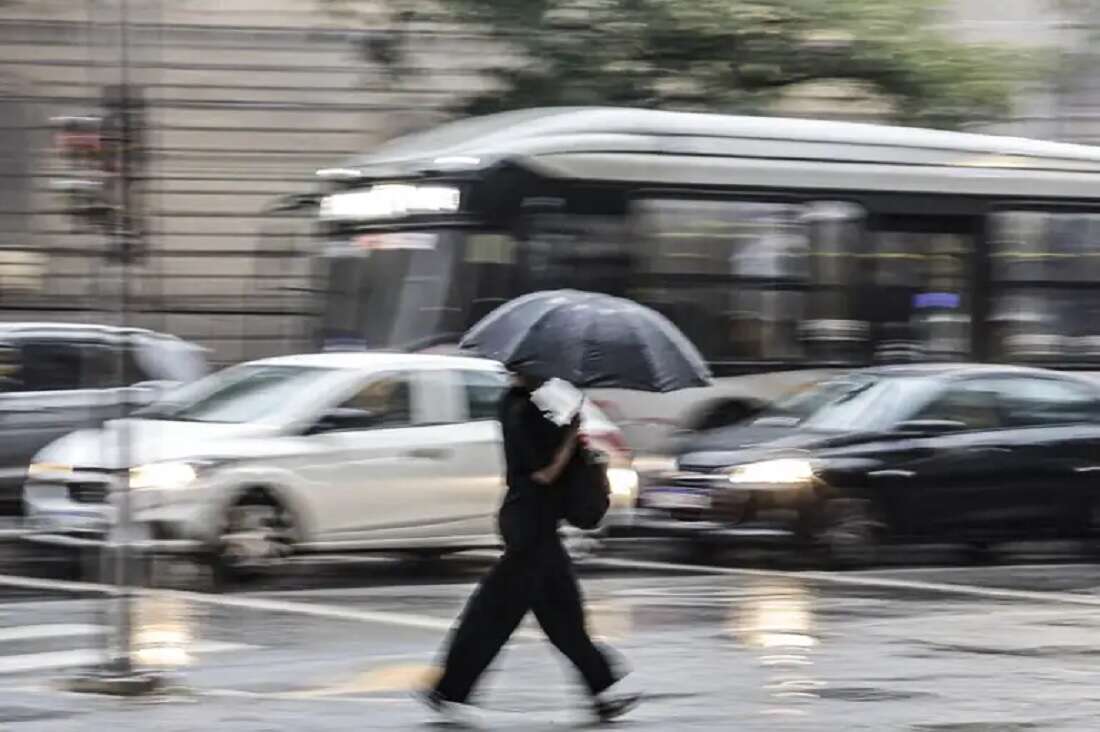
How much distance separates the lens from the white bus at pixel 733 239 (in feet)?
64.7

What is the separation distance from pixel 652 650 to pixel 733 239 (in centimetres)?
915

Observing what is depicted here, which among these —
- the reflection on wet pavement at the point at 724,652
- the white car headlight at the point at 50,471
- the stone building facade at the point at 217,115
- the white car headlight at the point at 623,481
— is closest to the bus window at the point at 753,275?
the white car headlight at the point at 623,481

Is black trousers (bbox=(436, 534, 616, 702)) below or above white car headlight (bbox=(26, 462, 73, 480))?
above

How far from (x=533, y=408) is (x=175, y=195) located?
874 inches

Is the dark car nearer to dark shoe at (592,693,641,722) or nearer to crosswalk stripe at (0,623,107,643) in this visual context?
crosswalk stripe at (0,623,107,643)

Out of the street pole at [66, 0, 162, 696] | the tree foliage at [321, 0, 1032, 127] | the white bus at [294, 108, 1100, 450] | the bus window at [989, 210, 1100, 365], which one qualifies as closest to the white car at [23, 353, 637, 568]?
the white bus at [294, 108, 1100, 450]

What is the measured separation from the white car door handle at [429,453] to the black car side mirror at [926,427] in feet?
10.8

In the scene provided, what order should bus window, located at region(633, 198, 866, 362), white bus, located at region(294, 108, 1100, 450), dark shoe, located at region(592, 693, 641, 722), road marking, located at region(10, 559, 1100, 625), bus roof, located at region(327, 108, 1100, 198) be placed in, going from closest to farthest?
dark shoe, located at region(592, 693, 641, 722) < road marking, located at region(10, 559, 1100, 625) < white bus, located at region(294, 108, 1100, 450) < bus roof, located at region(327, 108, 1100, 198) < bus window, located at region(633, 198, 866, 362)

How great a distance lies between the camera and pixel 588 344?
9.66 m

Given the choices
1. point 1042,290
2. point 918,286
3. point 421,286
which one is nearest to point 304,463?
point 421,286

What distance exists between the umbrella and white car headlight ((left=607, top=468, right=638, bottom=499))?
4466 millimetres

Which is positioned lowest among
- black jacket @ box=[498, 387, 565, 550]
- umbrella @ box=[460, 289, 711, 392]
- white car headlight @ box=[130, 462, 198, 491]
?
white car headlight @ box=[130, 462, 198, 491]

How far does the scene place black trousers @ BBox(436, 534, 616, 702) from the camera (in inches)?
360

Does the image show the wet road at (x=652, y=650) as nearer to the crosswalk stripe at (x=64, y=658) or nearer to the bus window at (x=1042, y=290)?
the crosswalk stripe at (x=64, y=658)
